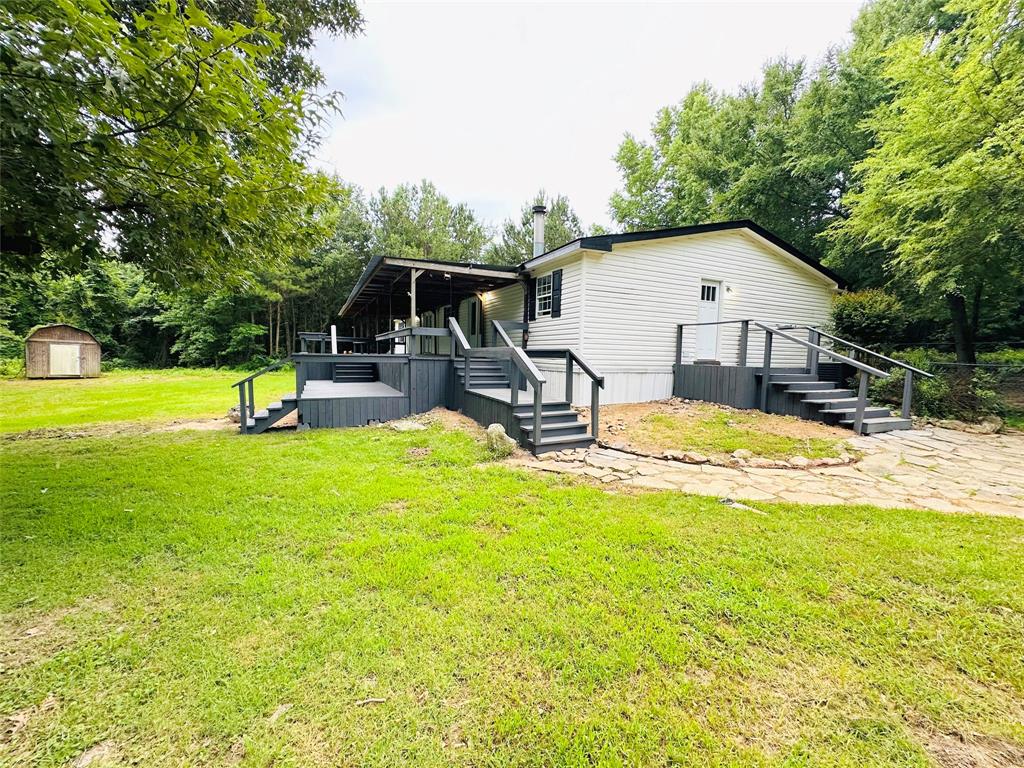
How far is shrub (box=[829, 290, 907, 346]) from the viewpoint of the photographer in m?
9.40

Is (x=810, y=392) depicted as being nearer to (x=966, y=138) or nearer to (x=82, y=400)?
(x=966, y=138)

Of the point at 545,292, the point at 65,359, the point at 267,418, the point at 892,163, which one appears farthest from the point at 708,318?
the point at 65,359

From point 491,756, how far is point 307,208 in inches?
201

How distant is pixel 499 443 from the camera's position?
5281 millimetres

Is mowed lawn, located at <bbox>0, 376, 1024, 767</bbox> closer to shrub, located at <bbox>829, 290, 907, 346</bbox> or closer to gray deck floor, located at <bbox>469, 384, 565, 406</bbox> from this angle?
gray deck floor, located at <bbox>469, 384, 565, 406</bbox>

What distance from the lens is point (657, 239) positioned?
29.8 ft

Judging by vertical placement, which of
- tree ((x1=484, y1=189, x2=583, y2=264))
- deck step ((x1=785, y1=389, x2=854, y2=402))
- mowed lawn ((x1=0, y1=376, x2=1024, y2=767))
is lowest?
mowed lawn ((x1=0, y1=376, x2=1024, y2=767))

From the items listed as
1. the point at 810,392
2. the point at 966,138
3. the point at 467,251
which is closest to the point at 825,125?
the point at 966,138

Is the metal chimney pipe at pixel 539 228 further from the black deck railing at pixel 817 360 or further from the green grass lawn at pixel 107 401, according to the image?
the green grass lawn at pixel 107 401

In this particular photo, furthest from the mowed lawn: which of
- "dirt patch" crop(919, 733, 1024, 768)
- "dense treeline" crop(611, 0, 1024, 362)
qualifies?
"dense treeline" crop(611, 0, 1024, 362)

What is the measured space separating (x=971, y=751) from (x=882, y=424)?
692cm

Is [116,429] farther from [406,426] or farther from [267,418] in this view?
[406,426]

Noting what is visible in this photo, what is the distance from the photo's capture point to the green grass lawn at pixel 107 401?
8.61m

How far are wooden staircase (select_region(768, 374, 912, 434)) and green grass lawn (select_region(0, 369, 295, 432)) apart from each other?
12.3 m
